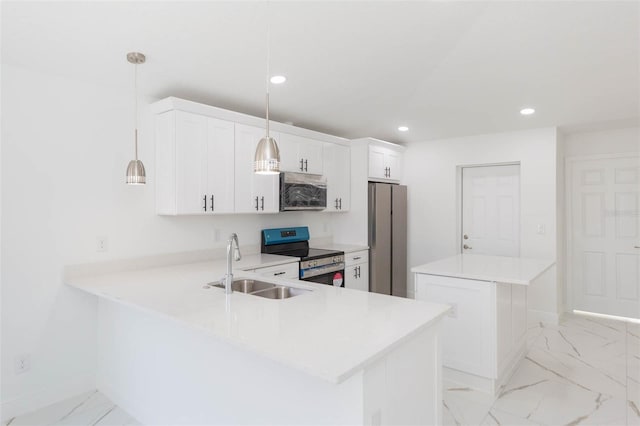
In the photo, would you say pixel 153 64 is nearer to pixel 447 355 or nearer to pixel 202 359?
pixel 202 359

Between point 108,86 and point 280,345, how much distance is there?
2635mm

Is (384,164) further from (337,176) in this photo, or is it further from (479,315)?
(479,315)

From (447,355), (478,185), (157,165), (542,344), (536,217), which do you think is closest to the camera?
(447,355)

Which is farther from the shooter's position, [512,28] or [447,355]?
[447,355]

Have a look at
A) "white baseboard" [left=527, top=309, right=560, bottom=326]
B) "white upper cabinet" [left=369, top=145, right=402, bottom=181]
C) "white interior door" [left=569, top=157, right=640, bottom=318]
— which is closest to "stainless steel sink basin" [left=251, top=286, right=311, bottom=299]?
"white upper cabinet" [left=369, top=145, right=402, bottom=181]

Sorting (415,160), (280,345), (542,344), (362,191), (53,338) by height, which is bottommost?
(542,344)

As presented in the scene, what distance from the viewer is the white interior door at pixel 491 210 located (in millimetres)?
4957


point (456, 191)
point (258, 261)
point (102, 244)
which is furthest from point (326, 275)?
point (456, 191)

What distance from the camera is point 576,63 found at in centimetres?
283

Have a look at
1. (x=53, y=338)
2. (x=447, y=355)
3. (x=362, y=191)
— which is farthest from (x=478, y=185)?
(x=53, y=338)

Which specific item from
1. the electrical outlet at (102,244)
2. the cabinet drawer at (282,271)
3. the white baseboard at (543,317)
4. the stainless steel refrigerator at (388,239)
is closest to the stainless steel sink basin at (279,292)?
the cabinet drawer at (282,271)

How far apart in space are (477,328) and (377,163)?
2.71m

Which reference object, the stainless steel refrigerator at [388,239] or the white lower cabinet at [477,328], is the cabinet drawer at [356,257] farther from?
the white lower cabinet at [477,328]

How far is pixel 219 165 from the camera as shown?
343cm
